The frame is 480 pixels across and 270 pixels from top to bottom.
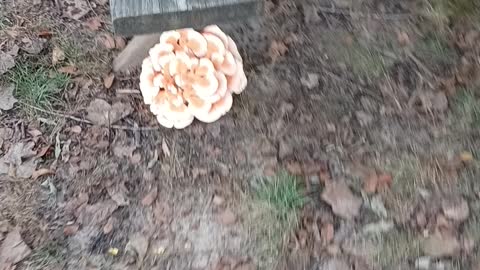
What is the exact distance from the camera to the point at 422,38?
2.15 metres

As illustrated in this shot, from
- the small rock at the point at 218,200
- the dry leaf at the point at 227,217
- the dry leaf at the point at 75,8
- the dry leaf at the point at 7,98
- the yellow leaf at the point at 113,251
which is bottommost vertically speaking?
the yellow leaf at the point at 113,251

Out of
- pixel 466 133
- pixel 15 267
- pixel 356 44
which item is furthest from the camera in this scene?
pixel 356 44

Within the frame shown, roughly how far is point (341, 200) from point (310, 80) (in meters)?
0.41

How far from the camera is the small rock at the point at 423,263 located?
1.80 m

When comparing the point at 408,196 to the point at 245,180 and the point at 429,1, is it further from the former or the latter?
the point at 429,1

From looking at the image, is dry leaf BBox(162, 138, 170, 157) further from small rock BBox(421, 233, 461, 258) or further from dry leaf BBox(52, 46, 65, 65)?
small rock BBox(421, 233, 461, 258)

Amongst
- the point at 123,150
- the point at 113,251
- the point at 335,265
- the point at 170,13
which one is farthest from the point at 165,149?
the point at 170,13

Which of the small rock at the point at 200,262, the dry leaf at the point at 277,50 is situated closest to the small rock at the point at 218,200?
the small rock at the point at 200,262

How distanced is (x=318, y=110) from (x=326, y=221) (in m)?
0.35

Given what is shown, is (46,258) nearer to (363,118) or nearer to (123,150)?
(123,150)

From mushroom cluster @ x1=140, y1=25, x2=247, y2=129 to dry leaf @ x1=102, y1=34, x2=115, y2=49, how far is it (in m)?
0.27

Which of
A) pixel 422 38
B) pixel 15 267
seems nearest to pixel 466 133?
pixel 422 38

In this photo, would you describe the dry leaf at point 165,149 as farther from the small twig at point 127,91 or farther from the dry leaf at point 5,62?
the dry leaf at point 5,62

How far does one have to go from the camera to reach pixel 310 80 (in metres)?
2.09
